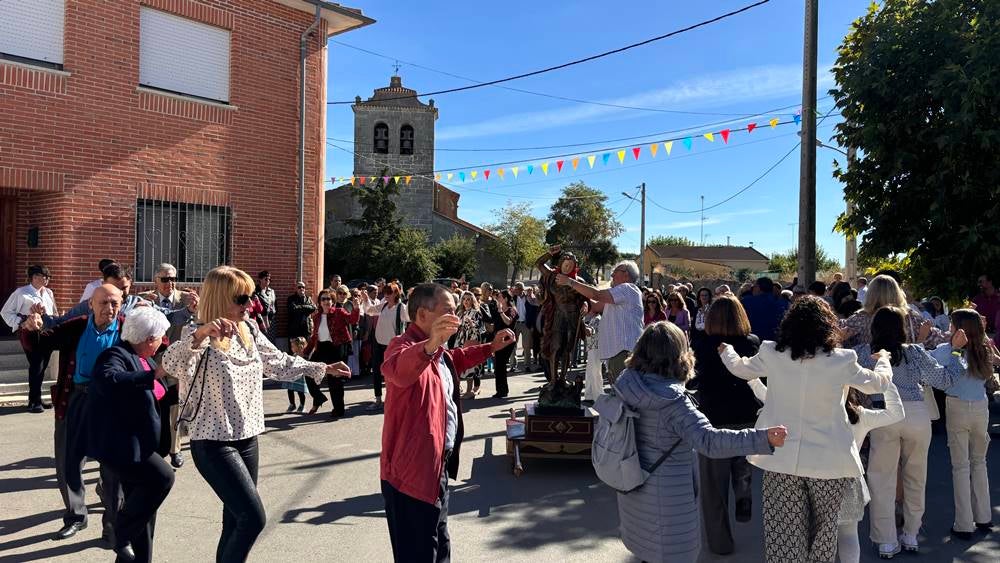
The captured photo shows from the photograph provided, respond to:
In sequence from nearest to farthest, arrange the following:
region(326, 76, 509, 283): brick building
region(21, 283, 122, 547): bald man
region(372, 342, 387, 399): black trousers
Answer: region(21, 283, 122, 547): bald man < region(372, 342, 387, 399): black trousers < region(326, 76, 509, 283): brick building

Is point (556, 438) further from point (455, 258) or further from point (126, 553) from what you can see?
point (455, 258)

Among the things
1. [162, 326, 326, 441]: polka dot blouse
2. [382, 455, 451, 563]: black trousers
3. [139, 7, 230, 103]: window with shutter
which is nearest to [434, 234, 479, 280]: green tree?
[139, 7, 230, 103]: window with shutter

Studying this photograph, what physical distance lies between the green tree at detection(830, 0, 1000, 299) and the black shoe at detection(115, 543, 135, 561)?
1032 cm

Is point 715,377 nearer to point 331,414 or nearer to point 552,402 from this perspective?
point 552,402

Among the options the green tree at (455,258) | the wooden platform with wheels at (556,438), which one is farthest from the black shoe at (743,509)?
the green tree at (455,258)

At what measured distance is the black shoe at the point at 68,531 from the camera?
4.81 meters

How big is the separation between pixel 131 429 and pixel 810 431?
139 inches

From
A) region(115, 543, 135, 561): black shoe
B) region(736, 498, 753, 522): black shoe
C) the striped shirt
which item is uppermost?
the striped shirt

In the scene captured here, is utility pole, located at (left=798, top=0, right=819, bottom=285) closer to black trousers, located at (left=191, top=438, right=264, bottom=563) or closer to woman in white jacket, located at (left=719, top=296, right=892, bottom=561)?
woman in white jacket, located at (left=719, top=296, right=892, bottom=561)

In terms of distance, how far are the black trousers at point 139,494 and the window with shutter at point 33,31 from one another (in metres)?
9.53

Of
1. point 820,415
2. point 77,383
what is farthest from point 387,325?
point 820,415

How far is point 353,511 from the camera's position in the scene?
550cm

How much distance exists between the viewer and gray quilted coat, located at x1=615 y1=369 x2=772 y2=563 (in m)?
3.24

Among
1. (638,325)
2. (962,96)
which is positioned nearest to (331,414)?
(638,325)
